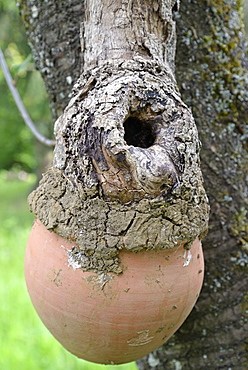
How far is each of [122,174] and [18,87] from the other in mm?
5430

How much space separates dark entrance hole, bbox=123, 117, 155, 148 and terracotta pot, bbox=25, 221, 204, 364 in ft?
1.00

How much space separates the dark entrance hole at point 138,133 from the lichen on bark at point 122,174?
5 cm

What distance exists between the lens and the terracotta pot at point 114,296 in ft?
2.97

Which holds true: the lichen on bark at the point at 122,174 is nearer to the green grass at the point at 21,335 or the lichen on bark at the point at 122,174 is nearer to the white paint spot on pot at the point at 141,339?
the white paint spot on pot at the point at 141,339

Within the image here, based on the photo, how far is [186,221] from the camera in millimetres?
946

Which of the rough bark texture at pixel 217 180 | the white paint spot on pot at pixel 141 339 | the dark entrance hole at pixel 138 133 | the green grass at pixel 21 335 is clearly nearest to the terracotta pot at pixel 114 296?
the white paint spot on pot at pixel 141 339

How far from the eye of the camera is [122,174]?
89 cm

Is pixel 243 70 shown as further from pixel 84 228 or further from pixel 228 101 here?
pixel 84 228

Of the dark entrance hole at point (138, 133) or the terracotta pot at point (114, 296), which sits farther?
the dark entrance hole at point (138, 133)

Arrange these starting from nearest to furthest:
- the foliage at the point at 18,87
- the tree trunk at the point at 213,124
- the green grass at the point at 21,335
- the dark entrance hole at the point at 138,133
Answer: the dark entrance hole at the point at 138,133 → the tree trunk at the point at 213,124 → the green grass at the point at 21,335 → the foliage at the point at 18,87

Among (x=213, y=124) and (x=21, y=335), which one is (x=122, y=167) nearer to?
(x=213, y=124)

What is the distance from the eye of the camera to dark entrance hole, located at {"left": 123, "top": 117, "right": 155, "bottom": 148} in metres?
1.04

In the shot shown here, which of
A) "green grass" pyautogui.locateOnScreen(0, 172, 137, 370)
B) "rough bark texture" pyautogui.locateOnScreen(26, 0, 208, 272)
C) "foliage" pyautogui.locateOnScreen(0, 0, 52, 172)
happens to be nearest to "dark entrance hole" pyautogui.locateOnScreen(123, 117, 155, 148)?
"rough bark texture" pyautogui.locateOnScreen(26, 0, 208, 272)

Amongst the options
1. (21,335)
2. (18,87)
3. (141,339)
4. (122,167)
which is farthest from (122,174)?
(18,87)
